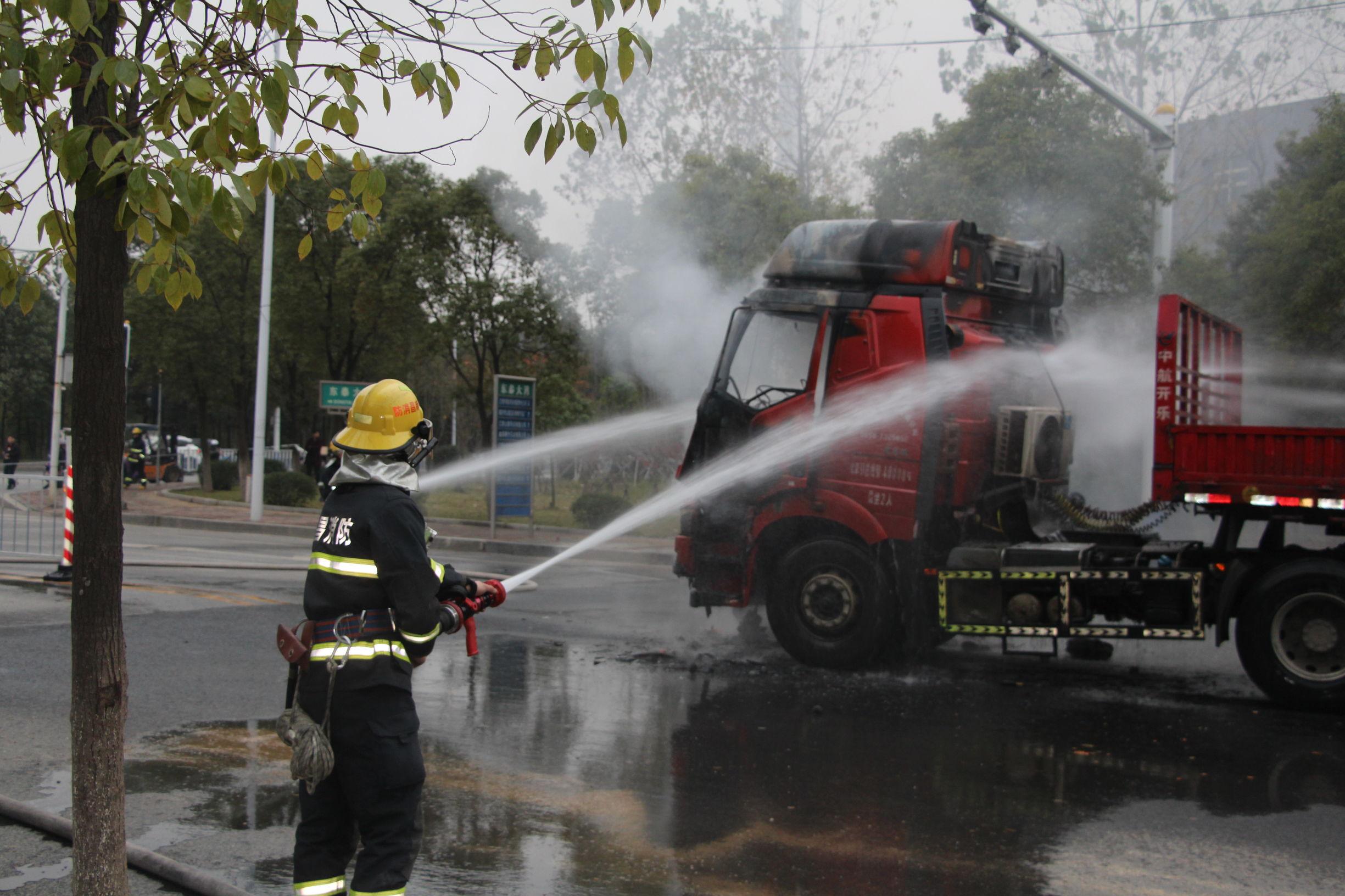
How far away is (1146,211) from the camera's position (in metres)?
18.0

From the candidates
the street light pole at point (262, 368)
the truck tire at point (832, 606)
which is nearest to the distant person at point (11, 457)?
the street light pole at point (262, 368)

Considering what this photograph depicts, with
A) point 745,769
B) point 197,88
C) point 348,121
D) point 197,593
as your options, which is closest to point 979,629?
point 745,769

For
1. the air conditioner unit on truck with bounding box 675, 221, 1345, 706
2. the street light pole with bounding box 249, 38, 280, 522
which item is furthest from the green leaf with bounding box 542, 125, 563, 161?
the street light pole with bounding box 249, 38, 280, 522

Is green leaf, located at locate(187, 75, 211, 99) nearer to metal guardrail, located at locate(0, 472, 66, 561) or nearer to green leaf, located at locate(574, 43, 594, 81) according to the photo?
green leaf, located at locate(574, 43, 594, 81)

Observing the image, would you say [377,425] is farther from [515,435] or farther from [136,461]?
[136,461]

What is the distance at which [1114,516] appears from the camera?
854cm

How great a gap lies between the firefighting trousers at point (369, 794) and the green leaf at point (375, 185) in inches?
58.1

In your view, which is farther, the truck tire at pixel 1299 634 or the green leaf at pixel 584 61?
the truck tire at pixel 1299 634

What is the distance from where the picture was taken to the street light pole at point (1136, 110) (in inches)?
547

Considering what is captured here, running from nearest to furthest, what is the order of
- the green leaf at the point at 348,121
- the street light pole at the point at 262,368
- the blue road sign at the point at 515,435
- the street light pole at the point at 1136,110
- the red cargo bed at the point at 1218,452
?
1. the green leaf at the point at 348,121
2. the red cargo bed at the point at 1218,452
3. the street light pole at the point at 1136,110
4. the blue road sign at the point at 515,435
5. the street light pole at the point at 262,368

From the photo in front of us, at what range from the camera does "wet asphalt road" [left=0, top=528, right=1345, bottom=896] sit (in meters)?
4.57

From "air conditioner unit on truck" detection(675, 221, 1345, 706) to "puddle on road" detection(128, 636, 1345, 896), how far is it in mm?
507

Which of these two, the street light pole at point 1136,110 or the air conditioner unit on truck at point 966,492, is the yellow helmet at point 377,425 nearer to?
the air conditioner unit on truck at point 966,492

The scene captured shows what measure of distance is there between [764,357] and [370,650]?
559 cm
